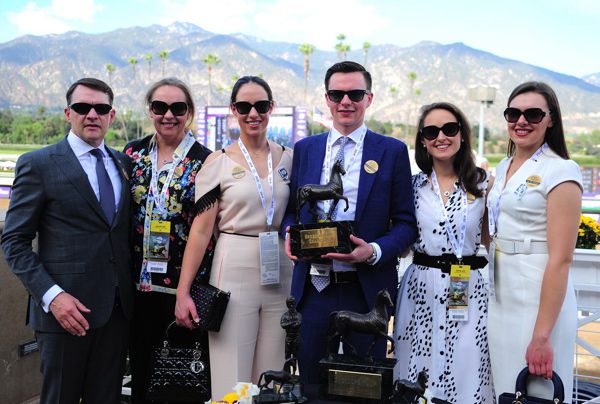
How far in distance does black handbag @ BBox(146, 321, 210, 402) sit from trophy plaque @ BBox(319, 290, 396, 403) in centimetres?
115

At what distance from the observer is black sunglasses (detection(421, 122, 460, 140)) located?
3.15m

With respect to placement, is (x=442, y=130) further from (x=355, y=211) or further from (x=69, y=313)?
(x=69, y=313)

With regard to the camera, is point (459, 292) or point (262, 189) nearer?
point (459, 292)

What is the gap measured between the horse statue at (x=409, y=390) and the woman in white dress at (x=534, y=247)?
66 centimetres

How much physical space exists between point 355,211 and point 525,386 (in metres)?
1.14

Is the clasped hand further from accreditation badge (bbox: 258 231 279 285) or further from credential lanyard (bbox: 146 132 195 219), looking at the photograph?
accreditation badge (bbox: 258 231 279 285)

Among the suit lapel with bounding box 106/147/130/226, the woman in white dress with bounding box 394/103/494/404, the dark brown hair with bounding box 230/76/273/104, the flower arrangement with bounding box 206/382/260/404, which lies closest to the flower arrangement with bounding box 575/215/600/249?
the woman in white dress with bounding box 394/103/494/404

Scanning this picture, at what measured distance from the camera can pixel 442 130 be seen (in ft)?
10.4

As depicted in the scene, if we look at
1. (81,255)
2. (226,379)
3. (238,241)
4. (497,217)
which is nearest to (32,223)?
(81,255)

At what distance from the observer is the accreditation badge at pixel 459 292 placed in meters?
3.06

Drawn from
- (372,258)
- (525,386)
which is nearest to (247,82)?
(372,258)

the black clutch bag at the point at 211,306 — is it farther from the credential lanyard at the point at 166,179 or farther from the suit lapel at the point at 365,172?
the suit lapel at the point at 365,172

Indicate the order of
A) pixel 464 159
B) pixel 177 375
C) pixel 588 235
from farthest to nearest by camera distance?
pixel 588 235 → pixel 177 375 → pixel 464 159

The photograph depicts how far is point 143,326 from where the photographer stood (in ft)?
11.5
